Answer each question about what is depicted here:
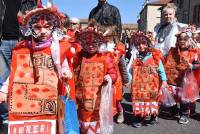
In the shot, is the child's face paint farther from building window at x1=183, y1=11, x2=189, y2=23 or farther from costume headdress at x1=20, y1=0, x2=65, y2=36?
building window at x1=183, y1=11, x2=189, y2=23

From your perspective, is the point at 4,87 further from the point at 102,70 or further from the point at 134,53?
the point at 134,53

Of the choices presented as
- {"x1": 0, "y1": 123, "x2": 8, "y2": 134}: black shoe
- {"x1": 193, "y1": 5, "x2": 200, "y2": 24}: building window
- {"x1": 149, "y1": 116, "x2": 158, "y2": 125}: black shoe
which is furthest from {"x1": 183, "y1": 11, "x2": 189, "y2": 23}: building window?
{"x1": 0, "y1": 123, "x2": 8, "y2": 134}: black shoe

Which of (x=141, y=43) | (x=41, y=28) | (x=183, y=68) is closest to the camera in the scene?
(x=41, y=28)

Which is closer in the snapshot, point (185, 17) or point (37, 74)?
point (37, 74)

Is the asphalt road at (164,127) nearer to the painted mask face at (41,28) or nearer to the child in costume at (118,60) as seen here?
the child in costume at (118,60)

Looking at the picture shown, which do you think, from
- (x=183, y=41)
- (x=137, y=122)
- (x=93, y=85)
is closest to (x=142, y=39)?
(x=183, y=41)

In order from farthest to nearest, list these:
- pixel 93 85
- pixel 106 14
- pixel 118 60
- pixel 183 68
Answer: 1. pixel 106 14
2. pixel 183 68
3. pixel 118 60
4. pixel 93 85

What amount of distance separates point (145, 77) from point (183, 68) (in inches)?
27.2

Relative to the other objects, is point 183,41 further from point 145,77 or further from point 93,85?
point 93,85

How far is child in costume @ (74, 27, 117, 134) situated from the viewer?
486 centimetres

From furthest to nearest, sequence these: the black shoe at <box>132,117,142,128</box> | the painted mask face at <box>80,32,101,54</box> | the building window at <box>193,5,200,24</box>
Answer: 1. the building window at <box>193,5,200,24</box>
2. the black shoe at <box>132,117,142,128</box>
3. the painted mask face at <box>80,32,101,54</box>

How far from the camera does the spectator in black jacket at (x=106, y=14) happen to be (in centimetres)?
689

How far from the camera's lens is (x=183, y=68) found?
21.9 feet

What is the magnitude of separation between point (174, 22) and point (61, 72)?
329cm
